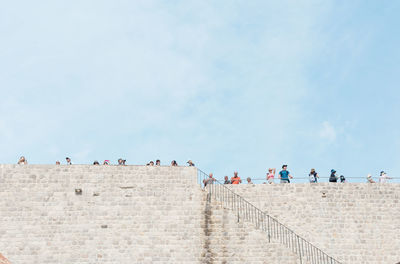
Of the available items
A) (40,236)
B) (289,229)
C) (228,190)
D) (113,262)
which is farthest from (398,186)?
(40,236)

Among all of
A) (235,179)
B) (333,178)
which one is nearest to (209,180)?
(235,179)

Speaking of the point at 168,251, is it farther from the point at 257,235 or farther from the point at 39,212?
the point at 39,212

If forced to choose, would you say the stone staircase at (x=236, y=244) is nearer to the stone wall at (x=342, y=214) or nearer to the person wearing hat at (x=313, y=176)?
the stone wall at (x=342, y=214)

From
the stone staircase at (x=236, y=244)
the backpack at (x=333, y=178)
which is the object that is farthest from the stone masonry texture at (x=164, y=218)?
the backpack at (x=333, y=178)

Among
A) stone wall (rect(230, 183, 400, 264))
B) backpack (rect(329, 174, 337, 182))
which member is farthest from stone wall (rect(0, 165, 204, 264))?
backpack (rect(329, 174, 337, 182))

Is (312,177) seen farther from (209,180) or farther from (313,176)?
(209,180)

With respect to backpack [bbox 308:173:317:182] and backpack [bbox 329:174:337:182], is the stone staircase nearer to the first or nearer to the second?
backpack [bbox 308:173:317:182]

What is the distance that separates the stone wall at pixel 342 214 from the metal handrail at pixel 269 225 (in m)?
0.33

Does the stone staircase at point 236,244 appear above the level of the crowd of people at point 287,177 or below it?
below

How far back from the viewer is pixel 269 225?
20938mm

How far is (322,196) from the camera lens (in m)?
21.7

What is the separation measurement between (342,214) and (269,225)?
108 inches

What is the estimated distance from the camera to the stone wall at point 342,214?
823 inches

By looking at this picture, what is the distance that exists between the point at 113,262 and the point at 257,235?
4922 mm
